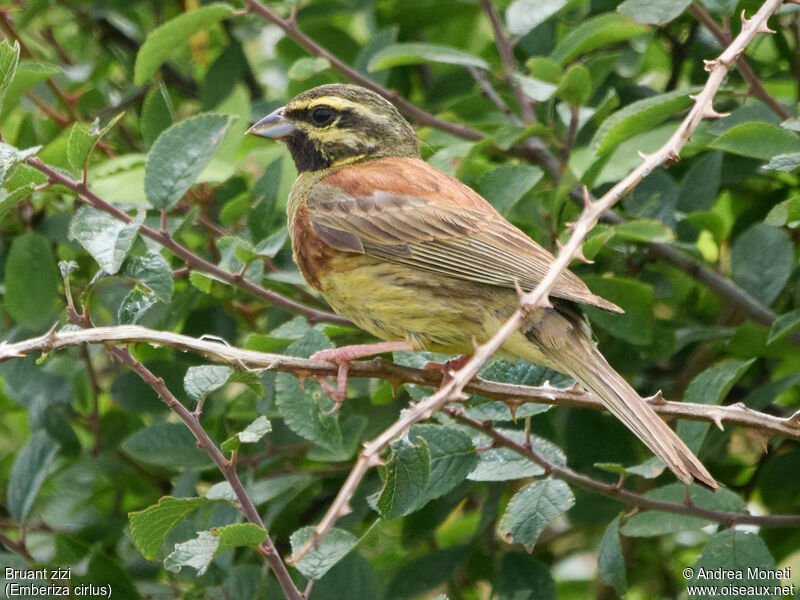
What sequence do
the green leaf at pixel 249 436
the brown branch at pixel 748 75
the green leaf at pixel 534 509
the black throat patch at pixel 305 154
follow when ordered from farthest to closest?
1. the black throat patch at pixel 305 154
2. the brown branch at pixel 748 75
3. the green leaf at pixel 534 509
4. the green leaf at pixel 249 436

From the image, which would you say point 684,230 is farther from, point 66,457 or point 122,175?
point 66,457

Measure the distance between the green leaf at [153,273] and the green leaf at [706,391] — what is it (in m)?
1.56

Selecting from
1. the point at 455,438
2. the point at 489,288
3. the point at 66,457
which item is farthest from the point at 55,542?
the point at 489,288

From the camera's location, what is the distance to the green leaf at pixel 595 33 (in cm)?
346

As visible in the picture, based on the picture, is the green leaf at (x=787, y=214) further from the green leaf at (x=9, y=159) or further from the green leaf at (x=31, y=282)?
the green leaf at (x=31, y=282)

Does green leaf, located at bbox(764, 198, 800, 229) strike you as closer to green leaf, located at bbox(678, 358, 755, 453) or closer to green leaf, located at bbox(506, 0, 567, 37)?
green leaf, located at bbox(678, 358, 755, 453)

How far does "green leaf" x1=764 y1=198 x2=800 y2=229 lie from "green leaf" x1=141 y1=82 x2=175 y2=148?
209 cm

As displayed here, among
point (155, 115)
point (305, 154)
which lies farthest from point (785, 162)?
point (155, 115)

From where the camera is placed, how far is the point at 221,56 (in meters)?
4.56

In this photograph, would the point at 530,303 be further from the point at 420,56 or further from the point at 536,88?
the point at 420,56

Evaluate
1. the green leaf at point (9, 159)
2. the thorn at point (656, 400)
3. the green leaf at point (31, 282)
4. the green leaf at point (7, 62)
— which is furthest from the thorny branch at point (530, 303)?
the green leaf at point (31, 282)

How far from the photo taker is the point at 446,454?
9.70 feet

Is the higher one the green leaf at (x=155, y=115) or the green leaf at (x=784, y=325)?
the green leaf at (x=155, y=115)

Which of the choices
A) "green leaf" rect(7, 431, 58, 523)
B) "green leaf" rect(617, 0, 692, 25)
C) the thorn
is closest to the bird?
the thorn
